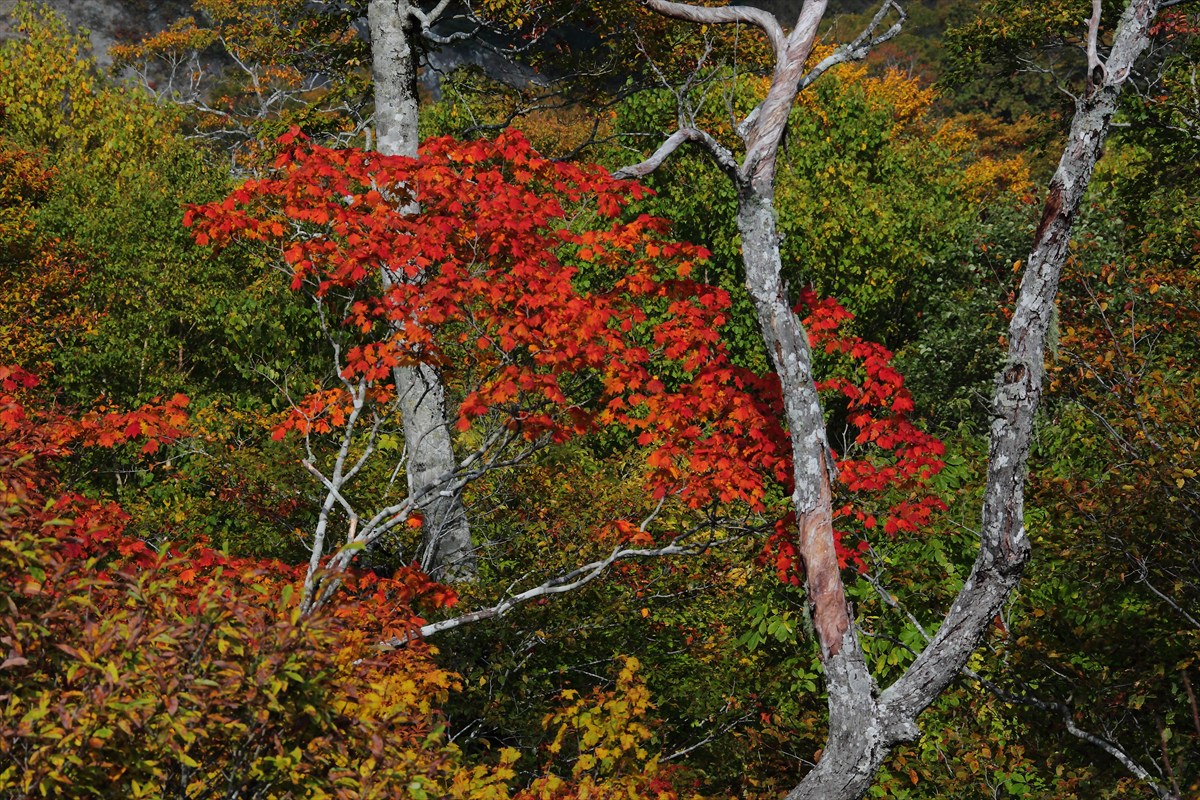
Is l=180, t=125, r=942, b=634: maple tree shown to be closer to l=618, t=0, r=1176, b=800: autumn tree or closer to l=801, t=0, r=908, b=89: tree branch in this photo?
l=618, t=0, r=1176, b=800: autumn tree

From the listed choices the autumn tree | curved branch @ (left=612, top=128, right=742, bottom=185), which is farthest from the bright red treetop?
the autumn tree

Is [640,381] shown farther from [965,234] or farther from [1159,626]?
[965,234]

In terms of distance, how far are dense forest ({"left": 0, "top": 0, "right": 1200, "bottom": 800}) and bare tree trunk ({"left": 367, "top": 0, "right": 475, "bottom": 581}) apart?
4 cm

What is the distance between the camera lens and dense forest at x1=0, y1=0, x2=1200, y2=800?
3.47 m

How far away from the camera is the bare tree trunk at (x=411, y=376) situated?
888 cm

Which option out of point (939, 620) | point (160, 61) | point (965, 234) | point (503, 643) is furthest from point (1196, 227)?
point (160, 61)

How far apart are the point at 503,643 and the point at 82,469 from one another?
900cm

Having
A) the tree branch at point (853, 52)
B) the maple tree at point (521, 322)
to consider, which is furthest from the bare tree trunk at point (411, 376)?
the tree branch at point (853, 52)

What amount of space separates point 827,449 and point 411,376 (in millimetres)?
4049

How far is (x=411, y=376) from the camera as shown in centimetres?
904

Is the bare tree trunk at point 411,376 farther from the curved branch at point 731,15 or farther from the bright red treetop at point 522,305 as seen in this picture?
the curved branch at point 731,15

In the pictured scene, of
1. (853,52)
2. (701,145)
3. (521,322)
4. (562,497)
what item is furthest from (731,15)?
Result: (562,497)

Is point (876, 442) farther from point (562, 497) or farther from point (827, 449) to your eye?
point (562, 497)

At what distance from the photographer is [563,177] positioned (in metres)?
7.68
